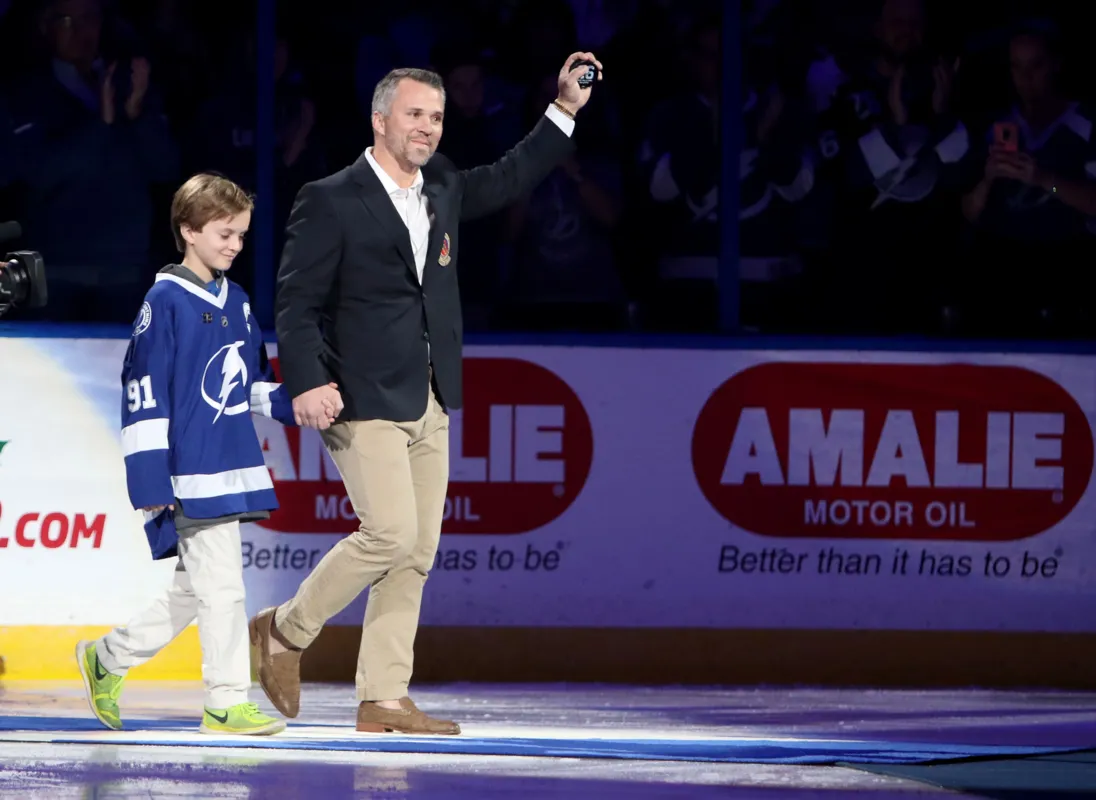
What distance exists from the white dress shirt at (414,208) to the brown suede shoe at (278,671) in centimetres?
132

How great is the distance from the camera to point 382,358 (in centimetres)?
670

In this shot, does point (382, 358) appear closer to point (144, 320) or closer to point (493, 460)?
point (144, 320)

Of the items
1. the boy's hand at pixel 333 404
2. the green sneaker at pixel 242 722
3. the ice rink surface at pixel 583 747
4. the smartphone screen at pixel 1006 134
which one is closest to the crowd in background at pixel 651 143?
the smartphone screen at pixel 1006 134

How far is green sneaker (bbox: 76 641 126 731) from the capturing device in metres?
7.00

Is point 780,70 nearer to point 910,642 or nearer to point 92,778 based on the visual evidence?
point 910,642

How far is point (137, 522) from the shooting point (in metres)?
8.45

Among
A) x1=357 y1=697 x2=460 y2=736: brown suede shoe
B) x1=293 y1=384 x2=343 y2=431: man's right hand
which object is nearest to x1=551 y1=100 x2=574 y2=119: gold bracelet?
x1=293 y1=384 x2=343 y2=431: man's right hand

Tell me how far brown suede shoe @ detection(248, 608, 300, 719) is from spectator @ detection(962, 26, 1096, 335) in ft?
11.5

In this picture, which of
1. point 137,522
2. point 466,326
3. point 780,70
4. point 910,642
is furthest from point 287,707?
point 780,70

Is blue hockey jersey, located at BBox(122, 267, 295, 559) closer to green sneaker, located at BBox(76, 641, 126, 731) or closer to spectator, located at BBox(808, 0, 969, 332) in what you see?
green sneaker, located at BBox(76, 641, 126, 731)

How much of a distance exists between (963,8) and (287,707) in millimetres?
4325

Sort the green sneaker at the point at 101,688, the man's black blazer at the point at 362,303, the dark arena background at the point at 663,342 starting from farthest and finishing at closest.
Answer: the dark arena background at the point at 663,342, the green sneaker at the point at 101,688, the man's black blazer at the point at 362,303

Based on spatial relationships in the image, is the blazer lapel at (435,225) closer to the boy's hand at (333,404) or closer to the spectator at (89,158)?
the boy's hand at (333,404)

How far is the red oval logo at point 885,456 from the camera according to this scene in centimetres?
862
